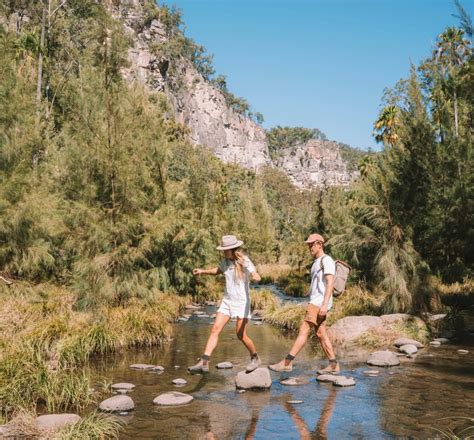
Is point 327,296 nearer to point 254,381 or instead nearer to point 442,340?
point 254,381

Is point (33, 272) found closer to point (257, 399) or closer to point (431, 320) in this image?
point (257, 399)

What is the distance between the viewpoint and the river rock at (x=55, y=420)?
5.62 metres

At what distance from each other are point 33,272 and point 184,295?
25.8 ft

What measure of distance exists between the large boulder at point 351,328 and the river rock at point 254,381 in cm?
474

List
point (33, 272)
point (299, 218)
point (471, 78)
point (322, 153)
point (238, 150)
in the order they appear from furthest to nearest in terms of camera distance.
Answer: point (322, 153) → point (238, 150) → point (299, 218) → point (33, 272) → point (471, 78)

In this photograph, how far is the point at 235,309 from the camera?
26.7 feet

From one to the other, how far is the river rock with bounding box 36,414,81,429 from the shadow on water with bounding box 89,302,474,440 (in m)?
0.62

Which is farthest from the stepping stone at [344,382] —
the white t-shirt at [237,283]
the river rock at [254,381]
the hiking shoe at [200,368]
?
the hiking shoe at [200,368]

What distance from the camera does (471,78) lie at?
9555 millimetres

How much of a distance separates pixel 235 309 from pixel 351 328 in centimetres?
506

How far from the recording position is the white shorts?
26.7 ft

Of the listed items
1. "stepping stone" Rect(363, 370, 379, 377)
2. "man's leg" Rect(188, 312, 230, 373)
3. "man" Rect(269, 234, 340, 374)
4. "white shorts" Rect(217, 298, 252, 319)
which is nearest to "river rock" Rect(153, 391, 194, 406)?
"man's leg" Rect(188, 312, 230, 373)

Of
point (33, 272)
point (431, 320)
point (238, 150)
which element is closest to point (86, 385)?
point (33, 272)

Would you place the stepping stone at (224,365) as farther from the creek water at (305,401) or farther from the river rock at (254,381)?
the river rock at (254,381)
